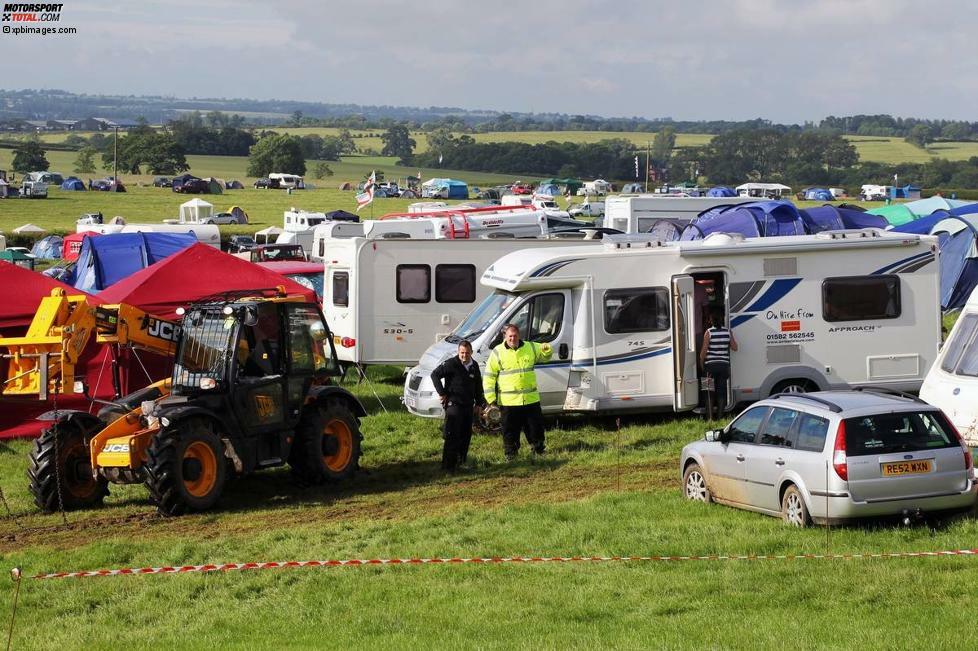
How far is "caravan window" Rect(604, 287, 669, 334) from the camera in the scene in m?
18.0

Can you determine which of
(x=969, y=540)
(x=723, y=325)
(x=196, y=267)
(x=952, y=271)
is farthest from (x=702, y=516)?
(x=952, y=271)

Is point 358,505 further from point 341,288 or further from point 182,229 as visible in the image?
point 182,229

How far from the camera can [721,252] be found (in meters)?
18.3

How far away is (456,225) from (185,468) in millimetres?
17956

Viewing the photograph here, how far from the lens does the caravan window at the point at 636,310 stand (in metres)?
18.0

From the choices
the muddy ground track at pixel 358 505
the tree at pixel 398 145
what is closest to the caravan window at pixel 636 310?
the muddy ground track at pixel 358 505

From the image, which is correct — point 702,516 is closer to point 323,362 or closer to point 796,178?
point 323,362

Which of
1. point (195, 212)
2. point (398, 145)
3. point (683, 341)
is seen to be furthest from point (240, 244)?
point (398, 145)

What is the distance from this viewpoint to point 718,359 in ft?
58.2

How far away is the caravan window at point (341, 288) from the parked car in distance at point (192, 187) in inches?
3209

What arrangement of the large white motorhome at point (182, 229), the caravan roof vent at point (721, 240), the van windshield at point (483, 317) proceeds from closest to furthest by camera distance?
1. the van windshield at point (483, 317)
2. the caravan roof vent at point (721, 240)
3. the large white motorhome at point (182, 229)

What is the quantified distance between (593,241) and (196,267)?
619 cm

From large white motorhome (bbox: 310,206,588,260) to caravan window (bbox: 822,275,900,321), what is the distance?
11929 mm

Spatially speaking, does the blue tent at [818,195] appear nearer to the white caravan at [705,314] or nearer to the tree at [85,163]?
the tree at [85,163]
